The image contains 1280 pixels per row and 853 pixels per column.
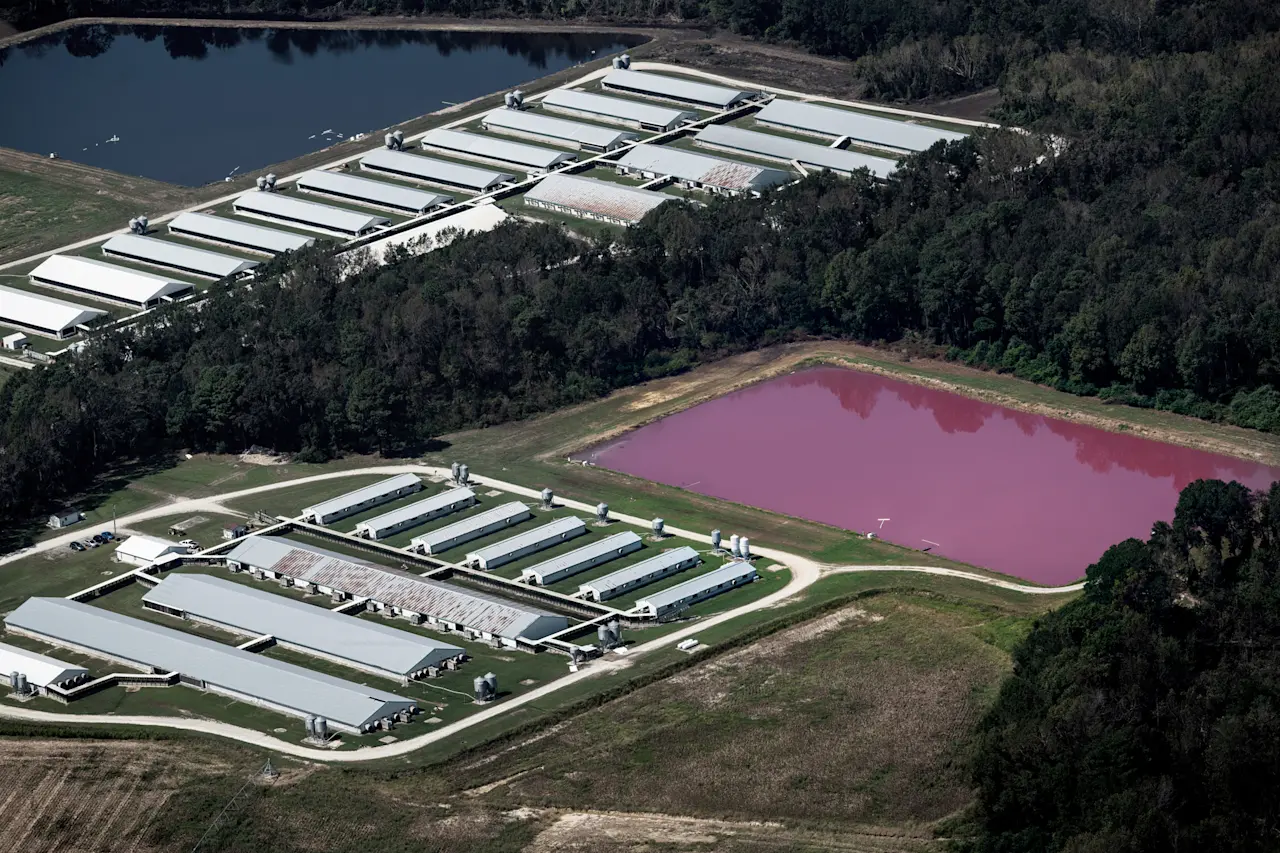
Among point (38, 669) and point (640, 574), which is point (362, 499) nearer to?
point (640, 574)

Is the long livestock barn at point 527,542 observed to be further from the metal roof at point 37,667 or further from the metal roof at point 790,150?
the metal roof at point 790,150

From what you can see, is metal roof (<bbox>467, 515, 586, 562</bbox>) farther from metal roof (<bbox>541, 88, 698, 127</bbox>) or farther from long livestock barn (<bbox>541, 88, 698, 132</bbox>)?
metal roof (<bbox>541, 88, 698, 127</bbox>)

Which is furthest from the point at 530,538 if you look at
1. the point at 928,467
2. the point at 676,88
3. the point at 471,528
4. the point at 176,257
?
the point at 676,88

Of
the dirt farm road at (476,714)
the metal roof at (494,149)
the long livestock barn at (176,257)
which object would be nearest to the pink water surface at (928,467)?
the dirt farm road at (476,714)

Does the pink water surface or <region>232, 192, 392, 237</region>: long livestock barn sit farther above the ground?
<region>232, 192, 392, 237</region>: long livestock barn

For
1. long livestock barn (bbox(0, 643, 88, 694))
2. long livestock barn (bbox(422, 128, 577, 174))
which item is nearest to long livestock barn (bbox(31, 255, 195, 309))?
long livestock barn (bbox(422, 128, 577, 174))

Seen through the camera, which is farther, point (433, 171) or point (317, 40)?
point (317, 40)

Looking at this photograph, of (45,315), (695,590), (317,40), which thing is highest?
(317,40)
